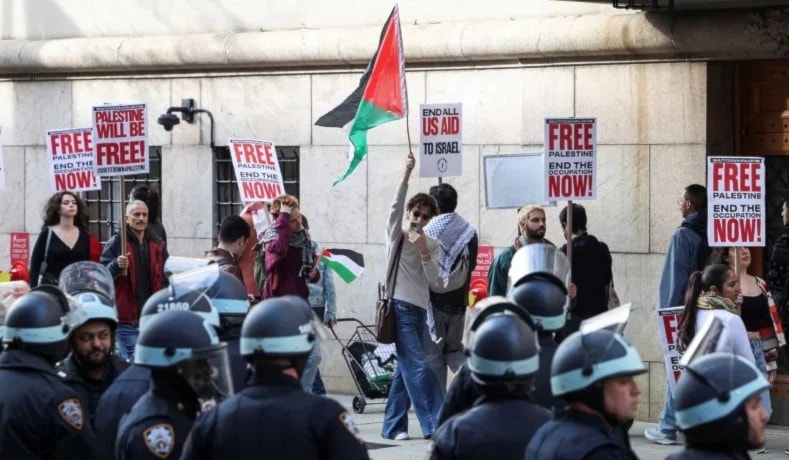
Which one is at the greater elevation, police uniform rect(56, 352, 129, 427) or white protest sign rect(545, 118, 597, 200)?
white protest sign rect(545, 118, 597, 200)

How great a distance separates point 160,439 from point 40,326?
114 centimetres

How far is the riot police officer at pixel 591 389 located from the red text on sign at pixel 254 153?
9.42 m

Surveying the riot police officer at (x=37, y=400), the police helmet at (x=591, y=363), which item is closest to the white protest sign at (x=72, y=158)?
the riot police officer at (x=37, y=400)

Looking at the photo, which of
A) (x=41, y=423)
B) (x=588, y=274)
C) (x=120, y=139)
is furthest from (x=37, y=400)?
(x=120, y=139)

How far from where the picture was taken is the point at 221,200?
16703mm

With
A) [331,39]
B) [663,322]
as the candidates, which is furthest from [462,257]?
[331,39]

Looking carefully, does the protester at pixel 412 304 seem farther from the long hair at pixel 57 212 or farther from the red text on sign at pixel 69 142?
the red text on sign at pixel 69 142

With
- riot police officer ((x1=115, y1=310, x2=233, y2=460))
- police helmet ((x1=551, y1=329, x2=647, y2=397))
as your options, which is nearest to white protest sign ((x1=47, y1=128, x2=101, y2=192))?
riot police officer ((x1=115, y1=310, x2=233, y2=460))

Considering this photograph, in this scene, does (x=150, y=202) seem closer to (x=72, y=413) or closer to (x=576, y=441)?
(x=72, y=413)

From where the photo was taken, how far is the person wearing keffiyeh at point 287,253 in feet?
41.5

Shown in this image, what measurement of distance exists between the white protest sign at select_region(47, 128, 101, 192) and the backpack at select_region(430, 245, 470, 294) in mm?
4254

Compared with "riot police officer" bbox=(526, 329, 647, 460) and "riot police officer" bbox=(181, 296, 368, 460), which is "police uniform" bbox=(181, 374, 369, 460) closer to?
"riot police officer" bbox=(181, 296, 368, 460)

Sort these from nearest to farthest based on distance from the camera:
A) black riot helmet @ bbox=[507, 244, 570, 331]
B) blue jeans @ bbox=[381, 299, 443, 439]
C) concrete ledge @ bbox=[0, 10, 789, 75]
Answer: black riot helmet @ bbox=[507, 244, 570, 331] → blue jeans @ bbox=[381, 299, 443, 439] → concrete ledge @ bbox=[0, 10, 789, 75]

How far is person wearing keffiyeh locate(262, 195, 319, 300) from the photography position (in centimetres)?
1266
